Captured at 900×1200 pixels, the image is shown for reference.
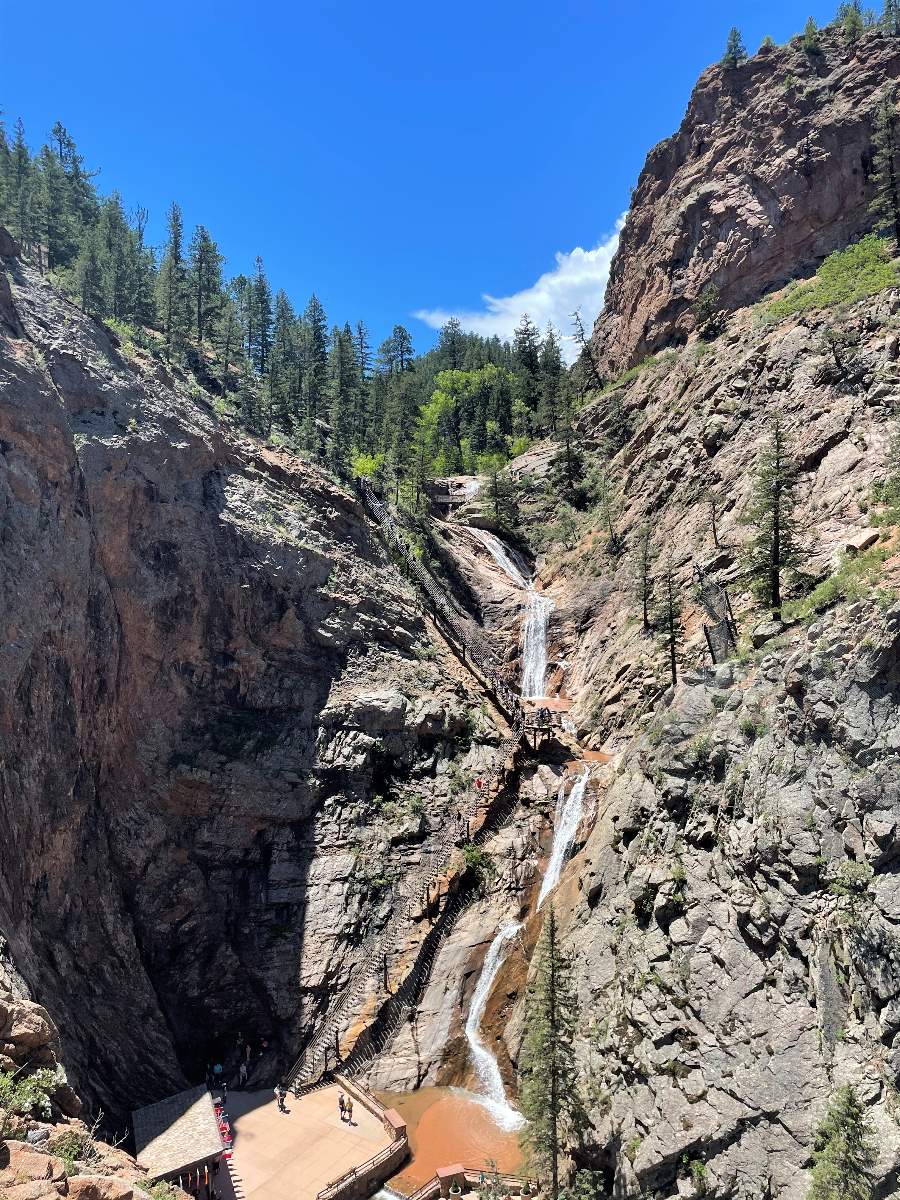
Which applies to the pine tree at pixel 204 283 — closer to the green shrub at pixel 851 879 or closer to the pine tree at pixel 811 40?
the pine tree at pixel 811 40

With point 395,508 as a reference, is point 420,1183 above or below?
below

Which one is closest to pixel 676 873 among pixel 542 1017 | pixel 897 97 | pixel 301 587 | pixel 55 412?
pixel 542 1017

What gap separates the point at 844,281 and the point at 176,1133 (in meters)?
56.9

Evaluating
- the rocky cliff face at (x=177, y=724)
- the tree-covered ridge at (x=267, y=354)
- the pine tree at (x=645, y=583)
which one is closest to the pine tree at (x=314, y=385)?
the tree-covered ridge at (x=267, y=354)

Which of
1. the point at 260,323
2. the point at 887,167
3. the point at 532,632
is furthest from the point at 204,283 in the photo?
the point at 887,167

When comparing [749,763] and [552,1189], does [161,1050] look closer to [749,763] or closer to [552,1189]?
[552,1189]

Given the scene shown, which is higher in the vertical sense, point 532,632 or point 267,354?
point 267,354

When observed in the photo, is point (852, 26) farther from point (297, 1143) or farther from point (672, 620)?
point (297, 1143)

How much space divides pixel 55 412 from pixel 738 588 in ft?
109

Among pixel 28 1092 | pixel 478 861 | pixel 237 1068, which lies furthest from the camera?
pixel 478 861

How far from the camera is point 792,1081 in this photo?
17.6m

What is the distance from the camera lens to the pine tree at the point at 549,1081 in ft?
67.6

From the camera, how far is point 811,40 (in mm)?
59594

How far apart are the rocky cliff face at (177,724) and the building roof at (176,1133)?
132 centimetres
